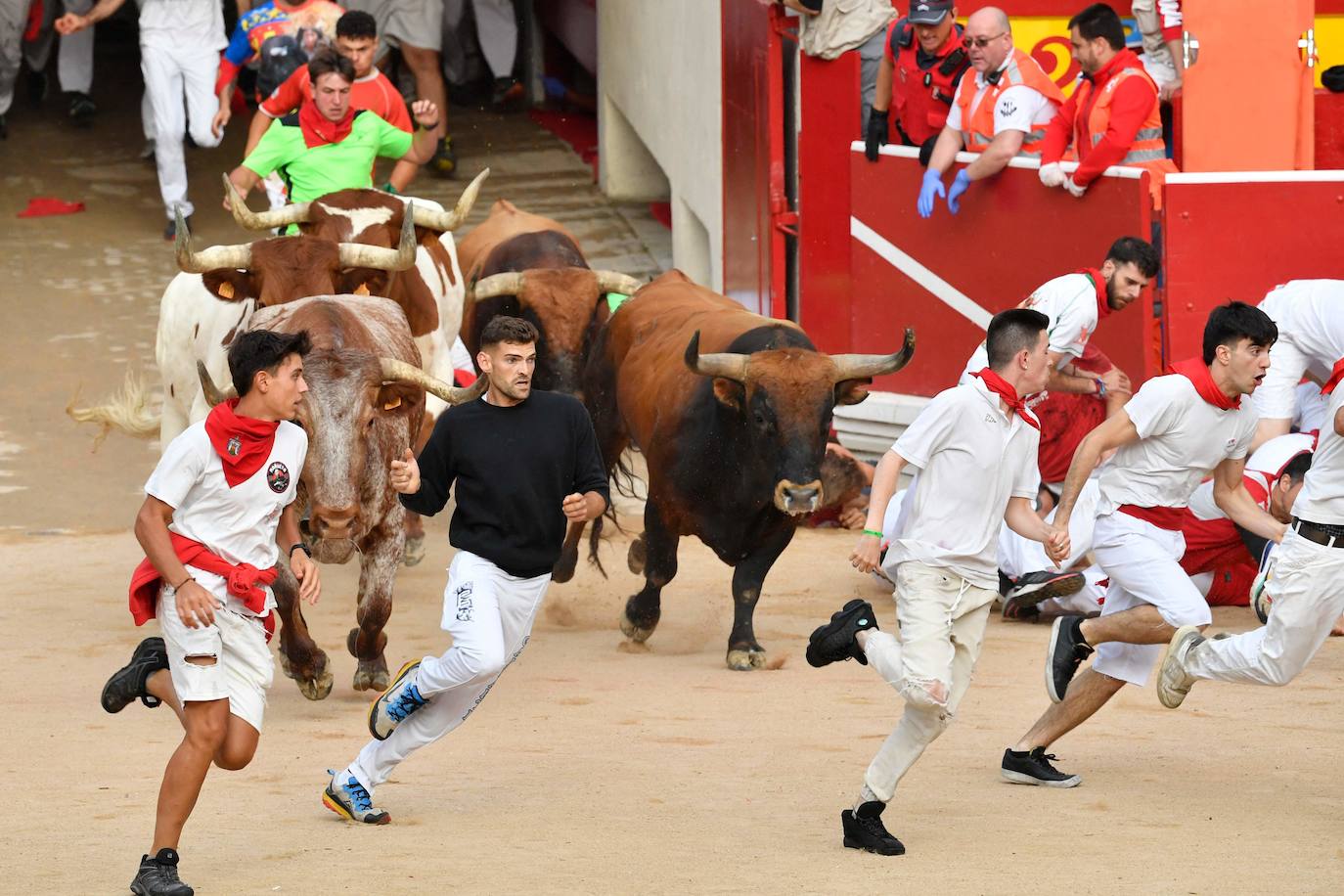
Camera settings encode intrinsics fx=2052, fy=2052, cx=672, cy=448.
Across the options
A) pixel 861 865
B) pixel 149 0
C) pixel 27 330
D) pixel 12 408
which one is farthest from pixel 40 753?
pixel 149 0

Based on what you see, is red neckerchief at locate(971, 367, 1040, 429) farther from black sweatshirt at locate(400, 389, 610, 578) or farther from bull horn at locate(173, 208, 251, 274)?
bull horn at locate(173, 208, 251, 274)

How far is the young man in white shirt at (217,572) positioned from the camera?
5.62 m

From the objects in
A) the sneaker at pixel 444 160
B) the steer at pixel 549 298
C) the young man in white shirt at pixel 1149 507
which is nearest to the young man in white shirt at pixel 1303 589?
the young man in white shirt at pixel 1149 507

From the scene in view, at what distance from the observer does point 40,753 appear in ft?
24.7

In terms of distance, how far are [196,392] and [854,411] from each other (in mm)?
4009

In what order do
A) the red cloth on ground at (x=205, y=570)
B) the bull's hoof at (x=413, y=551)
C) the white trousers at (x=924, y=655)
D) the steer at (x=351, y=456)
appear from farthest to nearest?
the bull's hoof at (x=413, y=551), the steer at (x=351, y=456), the white trousers at (x=924, y=655), the red cloth on ground at (x=205, y=570)

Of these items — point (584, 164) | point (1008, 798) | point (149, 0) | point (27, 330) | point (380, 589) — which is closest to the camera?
point (1008, 798)

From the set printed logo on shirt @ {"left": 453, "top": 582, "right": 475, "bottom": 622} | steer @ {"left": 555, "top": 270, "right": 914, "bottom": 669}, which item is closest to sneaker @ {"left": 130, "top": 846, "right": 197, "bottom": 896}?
printed logo on shirt @ {"left": 453, "top": 582, "right": 475, "bottom": 622}

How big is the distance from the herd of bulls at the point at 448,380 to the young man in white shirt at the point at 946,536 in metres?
1.88

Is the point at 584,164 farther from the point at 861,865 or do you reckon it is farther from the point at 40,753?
the point at 861,865

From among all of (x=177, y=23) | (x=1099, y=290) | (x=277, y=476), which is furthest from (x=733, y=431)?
(x=177, y=23)

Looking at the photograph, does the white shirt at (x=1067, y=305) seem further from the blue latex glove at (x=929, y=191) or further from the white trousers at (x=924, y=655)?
the white trousers at (x=924, y=655)

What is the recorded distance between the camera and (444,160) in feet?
61.0

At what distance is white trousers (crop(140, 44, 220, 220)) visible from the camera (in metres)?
16.9
